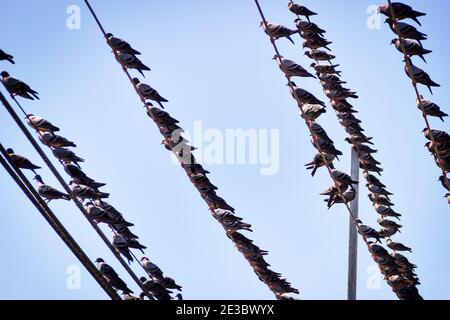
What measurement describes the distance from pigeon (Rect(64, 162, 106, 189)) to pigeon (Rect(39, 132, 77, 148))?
347 millimetres

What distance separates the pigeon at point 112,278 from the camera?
15.8 metres

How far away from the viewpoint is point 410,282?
16812 mm

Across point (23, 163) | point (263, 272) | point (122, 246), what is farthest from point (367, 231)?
point (23, 163)

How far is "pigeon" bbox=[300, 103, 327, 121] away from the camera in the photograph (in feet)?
46.3

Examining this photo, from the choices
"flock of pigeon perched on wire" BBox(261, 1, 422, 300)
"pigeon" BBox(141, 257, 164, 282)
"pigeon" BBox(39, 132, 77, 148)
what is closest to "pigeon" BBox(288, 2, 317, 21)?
"flock of pigeon perched on wire" BBox(261, 1, 422, 300)

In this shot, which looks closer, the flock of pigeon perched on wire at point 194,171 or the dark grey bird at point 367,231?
the flock of pigeon perched on wire at point 194,171

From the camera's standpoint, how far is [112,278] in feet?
53.4

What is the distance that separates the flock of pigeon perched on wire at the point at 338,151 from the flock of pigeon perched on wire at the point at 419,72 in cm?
149

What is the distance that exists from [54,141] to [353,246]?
5317 mm

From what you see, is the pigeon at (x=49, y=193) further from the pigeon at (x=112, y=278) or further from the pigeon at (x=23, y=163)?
the pigeon at (x=112, y=278)

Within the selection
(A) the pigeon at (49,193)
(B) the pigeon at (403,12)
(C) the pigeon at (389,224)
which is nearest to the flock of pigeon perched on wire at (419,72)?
(B) the pigeon at (403,12)

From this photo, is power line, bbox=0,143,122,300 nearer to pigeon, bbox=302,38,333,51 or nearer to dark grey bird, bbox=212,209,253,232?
dark grey bird, bbox=212,209,253,232
